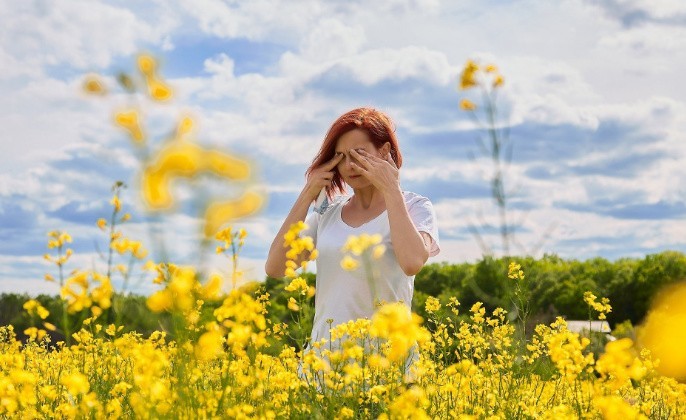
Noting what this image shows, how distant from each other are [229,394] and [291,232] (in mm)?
892

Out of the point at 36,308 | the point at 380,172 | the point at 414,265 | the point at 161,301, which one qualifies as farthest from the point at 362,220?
the point at 161,301

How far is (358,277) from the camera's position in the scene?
4.03 m

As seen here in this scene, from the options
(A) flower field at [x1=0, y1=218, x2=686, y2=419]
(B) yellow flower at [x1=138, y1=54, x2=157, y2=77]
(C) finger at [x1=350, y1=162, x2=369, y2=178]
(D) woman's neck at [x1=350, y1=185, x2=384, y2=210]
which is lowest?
(A) flower field at [x1=0, y1=218, x2=686, y2=419]

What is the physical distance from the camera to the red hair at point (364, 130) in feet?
13.8

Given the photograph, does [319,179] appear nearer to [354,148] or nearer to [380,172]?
[354,148]

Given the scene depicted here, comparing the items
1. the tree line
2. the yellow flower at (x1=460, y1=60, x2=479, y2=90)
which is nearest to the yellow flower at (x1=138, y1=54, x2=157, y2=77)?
the yellow flower at (x1=460, y1=60, x2=479, y2=90)

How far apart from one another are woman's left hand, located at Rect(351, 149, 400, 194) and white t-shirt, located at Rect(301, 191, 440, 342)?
28cm

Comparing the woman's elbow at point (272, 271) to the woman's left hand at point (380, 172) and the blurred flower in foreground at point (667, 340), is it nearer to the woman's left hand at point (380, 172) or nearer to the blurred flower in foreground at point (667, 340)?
the woman's left hand at point (380, 172)

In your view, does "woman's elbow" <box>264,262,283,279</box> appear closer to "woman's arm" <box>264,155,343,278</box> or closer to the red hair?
"woman's arm" <box>264,155,343,278</box>

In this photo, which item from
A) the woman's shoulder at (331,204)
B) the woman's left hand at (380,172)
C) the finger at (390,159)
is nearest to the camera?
the woman's left hand at (380,172)

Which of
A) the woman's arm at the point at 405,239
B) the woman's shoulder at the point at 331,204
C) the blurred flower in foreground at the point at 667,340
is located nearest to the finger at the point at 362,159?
the woman's arm at the point at 405,239

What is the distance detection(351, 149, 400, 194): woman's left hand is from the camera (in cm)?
389

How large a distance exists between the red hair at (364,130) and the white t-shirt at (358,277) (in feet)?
1.16

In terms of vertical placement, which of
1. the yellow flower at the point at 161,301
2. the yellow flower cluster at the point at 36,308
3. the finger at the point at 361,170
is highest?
the finger at the point at 361,170
